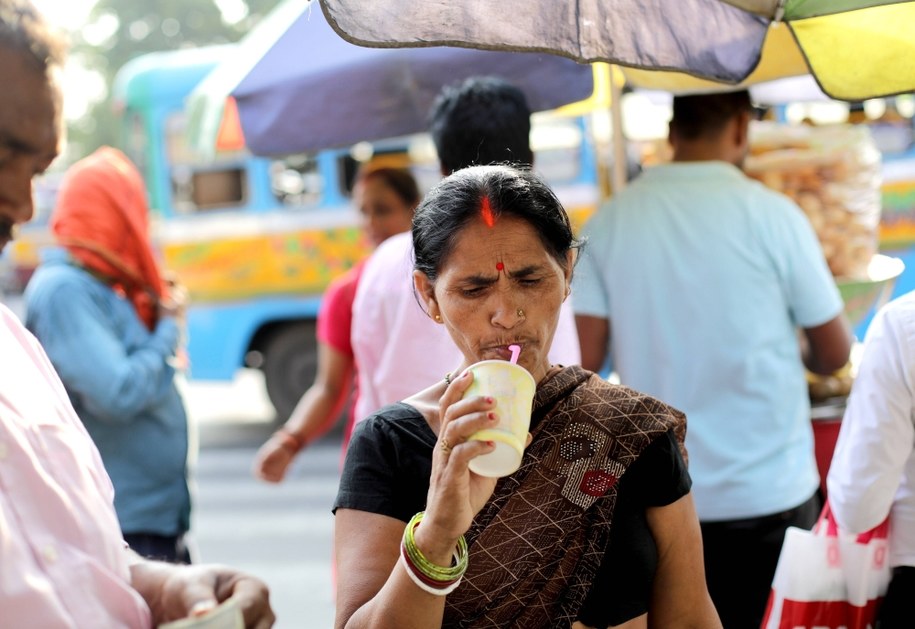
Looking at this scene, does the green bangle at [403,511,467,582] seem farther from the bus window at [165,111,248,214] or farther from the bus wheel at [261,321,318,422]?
the bus window at [165,111,248,214]

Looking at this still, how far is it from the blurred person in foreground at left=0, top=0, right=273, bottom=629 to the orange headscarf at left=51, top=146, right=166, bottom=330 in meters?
1.73

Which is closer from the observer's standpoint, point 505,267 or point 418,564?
point 418,564

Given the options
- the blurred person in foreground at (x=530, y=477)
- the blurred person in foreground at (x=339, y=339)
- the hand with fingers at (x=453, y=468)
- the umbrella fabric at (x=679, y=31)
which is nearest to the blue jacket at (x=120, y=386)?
the blurred person in foreground at (x=339, y=339)

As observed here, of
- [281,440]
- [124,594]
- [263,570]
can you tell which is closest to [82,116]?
[263,570]

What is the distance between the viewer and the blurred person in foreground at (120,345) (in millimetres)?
3191

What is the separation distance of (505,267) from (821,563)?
1.17 m

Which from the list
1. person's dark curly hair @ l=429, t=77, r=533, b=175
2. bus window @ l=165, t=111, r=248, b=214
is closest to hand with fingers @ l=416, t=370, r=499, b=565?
person's dark curly hair @ l=429, t=77, r=533, b=175

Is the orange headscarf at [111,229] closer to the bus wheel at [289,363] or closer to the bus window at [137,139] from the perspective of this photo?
the bus wheel at [289,363]

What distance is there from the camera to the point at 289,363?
358 inches

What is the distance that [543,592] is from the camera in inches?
65.7

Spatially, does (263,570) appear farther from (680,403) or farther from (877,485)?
Result: (877,485)

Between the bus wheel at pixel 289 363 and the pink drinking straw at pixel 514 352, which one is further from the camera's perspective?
the bus wheel at pixel 289 363

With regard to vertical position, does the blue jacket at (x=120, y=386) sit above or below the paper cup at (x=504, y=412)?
below

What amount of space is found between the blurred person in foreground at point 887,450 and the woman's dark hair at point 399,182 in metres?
1.87
